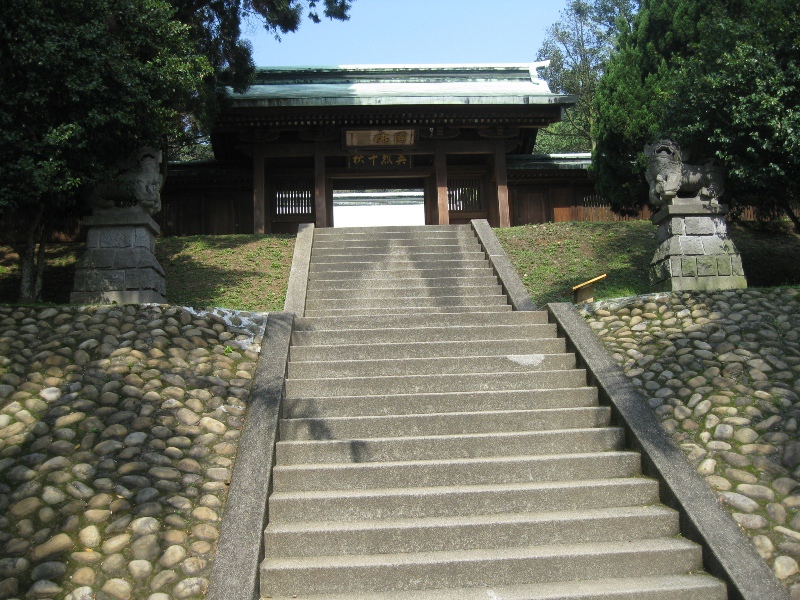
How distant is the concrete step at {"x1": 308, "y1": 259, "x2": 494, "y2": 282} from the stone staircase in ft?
6.98

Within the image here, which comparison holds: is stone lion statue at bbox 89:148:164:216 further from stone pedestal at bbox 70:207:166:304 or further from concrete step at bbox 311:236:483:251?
concrete step at bbox 311:236:483:251

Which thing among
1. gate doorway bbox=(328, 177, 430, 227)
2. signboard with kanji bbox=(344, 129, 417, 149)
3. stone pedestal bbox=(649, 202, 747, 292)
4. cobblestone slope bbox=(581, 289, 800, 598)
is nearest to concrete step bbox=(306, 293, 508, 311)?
cobblestone slope bbox=(581, 289, 800, 598)

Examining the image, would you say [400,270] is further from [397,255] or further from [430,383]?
[430,383]

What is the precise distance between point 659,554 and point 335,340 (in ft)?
12.1

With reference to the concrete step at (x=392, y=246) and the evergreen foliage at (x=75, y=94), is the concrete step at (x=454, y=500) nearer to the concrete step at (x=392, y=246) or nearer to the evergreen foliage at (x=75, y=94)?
the evergreen foliage at (x=75, y=94)

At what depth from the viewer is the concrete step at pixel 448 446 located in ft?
17.0

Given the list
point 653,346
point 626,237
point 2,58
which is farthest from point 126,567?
point 626,237

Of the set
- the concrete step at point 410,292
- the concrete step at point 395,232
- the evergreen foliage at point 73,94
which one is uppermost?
the evergreen foliage at point 73,94

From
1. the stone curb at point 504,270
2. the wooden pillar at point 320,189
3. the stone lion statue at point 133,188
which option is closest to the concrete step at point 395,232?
the stone curb at point 504,270

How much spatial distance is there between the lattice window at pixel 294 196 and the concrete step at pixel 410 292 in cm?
805

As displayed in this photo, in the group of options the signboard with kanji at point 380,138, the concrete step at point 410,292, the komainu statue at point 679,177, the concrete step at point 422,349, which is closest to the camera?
the concrete step at point 422,349

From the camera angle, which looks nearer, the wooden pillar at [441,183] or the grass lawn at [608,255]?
the grass lawn at [608,255]

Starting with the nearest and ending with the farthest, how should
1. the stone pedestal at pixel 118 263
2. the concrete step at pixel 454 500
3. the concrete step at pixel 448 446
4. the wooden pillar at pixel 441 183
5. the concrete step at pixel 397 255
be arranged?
the concrete step at pixel 454 500, the concrete step at pixel 448 446, the stone pedestal at pixel 118 263, the concrete step at pixel 397 255, the wooden pillar at pixel 441 183

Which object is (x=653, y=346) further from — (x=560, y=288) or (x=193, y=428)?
(x=193, y=428)
